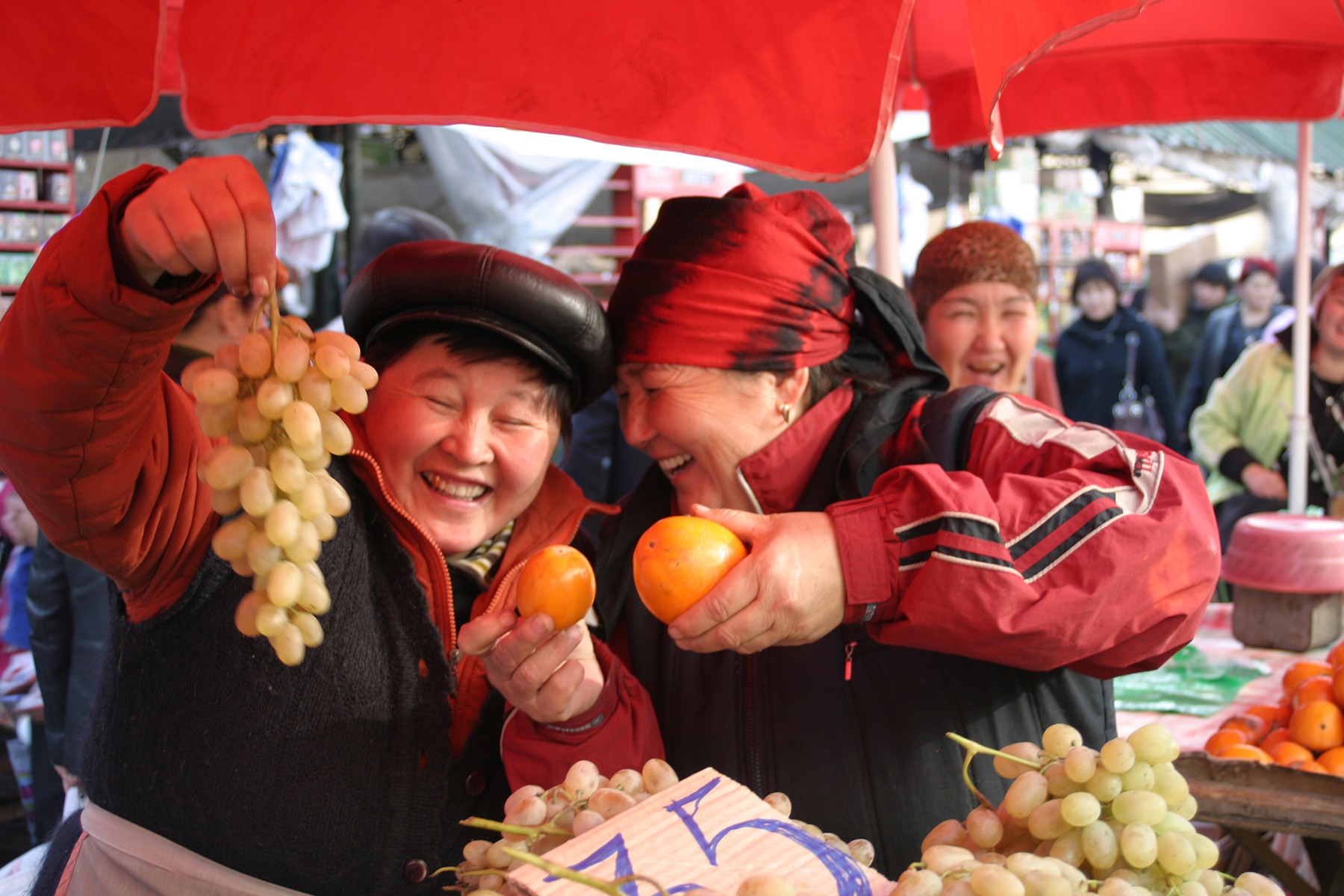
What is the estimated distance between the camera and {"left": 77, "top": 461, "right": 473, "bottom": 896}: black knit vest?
5.82 feet

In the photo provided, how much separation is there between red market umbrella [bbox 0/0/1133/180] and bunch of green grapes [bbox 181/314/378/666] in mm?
876

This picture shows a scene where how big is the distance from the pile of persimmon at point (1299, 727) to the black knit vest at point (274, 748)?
1982 millimetres

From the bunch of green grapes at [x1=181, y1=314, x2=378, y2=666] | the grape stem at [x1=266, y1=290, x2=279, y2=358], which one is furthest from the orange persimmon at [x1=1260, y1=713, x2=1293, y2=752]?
the grape stem at [x1=266, y1=290, x2=279, y2=358]

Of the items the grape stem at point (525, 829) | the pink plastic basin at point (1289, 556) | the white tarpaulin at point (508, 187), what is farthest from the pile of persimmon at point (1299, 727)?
the white tarpaulin at point (508, 187)

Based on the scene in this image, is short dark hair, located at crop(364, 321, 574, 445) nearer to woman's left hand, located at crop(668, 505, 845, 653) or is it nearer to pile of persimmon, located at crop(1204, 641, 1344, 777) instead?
woman's left hand, located at crop(668, 505, 845, 653)

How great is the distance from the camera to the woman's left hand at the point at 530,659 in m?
1.69

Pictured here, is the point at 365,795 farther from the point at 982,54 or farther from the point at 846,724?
the point at 982,54


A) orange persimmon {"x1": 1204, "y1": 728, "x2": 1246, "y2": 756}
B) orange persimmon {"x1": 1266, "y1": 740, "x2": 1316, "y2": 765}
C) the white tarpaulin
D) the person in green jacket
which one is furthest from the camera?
the white tarpaulin

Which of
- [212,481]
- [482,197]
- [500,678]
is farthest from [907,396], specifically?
[482,197]

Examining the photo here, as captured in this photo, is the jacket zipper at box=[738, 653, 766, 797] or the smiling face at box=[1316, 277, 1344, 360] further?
the smiling face at box=[1316, 277, 1344, 360]

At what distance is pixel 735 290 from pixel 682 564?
77cm

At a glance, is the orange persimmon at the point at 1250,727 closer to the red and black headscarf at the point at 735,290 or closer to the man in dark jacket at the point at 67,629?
the red and black headscarf at the point at 735,290

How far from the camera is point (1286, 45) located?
3473mm

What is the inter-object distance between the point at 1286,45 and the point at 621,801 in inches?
139
